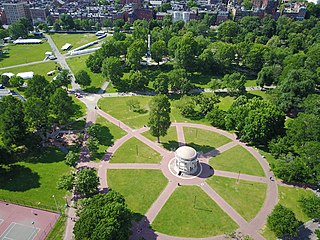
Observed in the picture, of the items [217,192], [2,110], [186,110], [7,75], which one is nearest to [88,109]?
[2,110]

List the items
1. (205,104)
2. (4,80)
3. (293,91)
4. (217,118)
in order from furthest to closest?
(4,80) < (205,104) < (293,91) < (217,118)

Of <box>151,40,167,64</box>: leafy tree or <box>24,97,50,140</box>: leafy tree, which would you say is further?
<box>151,40,167,64</box>: leafy tree

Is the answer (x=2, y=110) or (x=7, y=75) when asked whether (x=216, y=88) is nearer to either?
(x=2, y=110)

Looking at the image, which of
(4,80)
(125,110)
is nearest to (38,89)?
Result: (125,110)

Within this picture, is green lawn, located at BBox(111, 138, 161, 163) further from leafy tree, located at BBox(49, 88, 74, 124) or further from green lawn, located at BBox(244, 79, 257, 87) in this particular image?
green lawn, located at BBox(244, 79, 257, 87)

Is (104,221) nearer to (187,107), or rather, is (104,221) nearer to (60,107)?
(60,107)

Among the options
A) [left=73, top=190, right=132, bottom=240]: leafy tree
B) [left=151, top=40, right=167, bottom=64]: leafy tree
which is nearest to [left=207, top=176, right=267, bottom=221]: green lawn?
[left=73, top=190, right=132, bottom=240]: leafy tree

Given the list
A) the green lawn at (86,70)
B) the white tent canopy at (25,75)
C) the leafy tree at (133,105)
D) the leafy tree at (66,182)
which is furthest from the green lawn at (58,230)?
the white tent canopy at (25,75)
